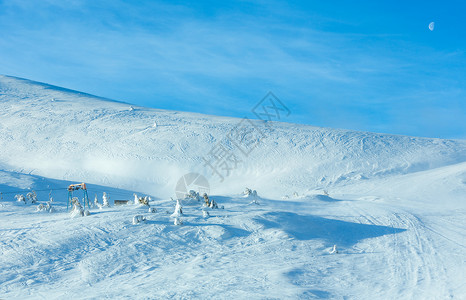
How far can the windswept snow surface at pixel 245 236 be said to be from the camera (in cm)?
771

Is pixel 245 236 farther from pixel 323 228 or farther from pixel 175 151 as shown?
pixel 175 151

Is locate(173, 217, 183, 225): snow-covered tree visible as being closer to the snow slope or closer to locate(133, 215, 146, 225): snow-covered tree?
locate(133, 215, 146, 225): snow-covered tree

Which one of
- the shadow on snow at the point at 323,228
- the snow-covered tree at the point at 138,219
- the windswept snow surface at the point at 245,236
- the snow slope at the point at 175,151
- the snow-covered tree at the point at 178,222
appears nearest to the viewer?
the windswept snow surface at the point at 245,236

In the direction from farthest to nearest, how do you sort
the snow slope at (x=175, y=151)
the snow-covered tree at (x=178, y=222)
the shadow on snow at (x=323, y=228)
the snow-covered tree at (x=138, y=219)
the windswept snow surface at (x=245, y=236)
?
1. the snow slope at (x=175, y=151)
2. the shadow on snow at (x=323, y=228)
3. the snow-covered tree at (x=178, y=222)
4. the snow-covered tree at (x=138, y=219)
5. the windswept snow surface at (x=245, y=236)

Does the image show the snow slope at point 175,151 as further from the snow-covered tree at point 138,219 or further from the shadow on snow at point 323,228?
the snow-covered tree at point 138,219

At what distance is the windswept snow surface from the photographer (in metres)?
7.71

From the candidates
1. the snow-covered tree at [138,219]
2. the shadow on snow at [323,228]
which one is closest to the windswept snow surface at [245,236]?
the shadow on snow at [323,228]

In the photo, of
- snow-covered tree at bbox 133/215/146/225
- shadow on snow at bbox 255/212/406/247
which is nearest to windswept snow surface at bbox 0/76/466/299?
shadow on snow at bbox 255/212/406/247

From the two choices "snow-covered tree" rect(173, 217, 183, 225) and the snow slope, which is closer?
"snow-covered tree" rect(173, 217, 183, 225)

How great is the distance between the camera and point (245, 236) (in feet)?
35.2

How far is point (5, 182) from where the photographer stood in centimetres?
1941

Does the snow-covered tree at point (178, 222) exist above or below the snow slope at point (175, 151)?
below

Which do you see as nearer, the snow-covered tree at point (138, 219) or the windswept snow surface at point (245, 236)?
the windswept snow surface at point (245, 236)

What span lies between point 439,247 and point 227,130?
25963 millimetres
